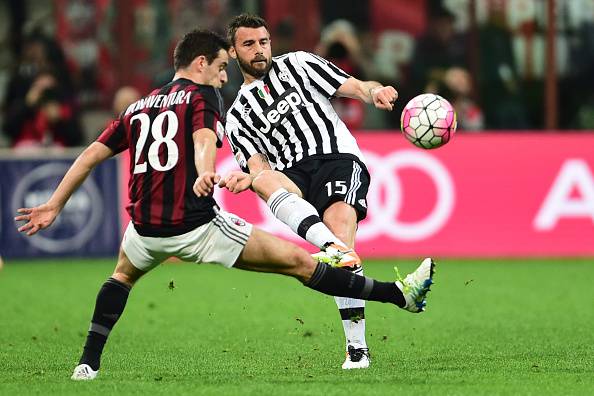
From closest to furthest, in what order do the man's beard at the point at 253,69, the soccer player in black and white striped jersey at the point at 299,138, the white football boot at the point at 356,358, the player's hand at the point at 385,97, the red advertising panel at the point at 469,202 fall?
the player's hand at the point at 385,97
the white football boot at the point at 356,358
the soccer player in black and white striped jersey at the point at 299,138
the man's beard at the point at 253,69
the red advertising panel at the point at 469,202

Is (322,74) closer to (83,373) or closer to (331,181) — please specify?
(331,181)

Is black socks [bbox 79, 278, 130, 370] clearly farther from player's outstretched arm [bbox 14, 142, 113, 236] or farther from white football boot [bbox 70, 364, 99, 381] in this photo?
player's outstretched arm [bbox 14, 142, 113, 236]

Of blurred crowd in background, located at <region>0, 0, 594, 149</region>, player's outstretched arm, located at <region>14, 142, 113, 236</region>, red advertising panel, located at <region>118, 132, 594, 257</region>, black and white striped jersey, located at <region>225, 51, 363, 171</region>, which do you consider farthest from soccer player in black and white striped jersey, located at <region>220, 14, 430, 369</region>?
blurred crowd in background, located at <region>0, 0, 594, 149</region>

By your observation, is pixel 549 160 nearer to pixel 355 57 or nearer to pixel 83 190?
pixel 355 57

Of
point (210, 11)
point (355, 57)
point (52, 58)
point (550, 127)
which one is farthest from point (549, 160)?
point (52, 58)

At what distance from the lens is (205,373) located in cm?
704

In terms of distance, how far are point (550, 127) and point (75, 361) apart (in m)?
9.63

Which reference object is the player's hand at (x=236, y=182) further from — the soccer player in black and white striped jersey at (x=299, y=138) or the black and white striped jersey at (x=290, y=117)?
the black and white striped jersey at (x=290, y=117)

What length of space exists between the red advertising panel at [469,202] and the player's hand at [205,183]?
7.92m

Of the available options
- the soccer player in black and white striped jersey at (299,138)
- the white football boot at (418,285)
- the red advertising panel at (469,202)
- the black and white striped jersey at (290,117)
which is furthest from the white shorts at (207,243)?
the red advertising panel at (469,202)

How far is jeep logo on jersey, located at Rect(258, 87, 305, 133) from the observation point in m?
7.76

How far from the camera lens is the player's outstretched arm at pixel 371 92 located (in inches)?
280

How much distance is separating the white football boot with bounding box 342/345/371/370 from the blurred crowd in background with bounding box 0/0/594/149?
8198 millimetres

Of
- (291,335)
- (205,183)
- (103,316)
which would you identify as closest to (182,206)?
(205,183)
